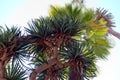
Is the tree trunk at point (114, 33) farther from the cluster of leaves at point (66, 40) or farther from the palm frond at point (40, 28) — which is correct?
the palm frond at point (40, 28)

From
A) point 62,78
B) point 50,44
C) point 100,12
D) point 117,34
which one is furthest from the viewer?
point 117,34

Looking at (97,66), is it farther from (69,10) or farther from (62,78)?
(69,10)

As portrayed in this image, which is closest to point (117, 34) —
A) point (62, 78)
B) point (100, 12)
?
point (100, 12)

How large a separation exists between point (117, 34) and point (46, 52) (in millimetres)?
8688

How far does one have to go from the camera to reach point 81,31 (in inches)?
311

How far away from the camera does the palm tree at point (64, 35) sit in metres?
7.81

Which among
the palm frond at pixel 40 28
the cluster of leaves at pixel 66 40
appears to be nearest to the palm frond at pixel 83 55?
the cluster of leaves at pixel 66 40

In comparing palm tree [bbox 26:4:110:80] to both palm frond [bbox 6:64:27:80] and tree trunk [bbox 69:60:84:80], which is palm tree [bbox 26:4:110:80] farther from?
palm frond [bbox 6:64:27:80]

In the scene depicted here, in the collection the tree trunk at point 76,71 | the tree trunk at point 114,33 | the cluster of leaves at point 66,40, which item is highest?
the cluster of leaves at point 66,40

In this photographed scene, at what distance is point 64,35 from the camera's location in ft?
25.7

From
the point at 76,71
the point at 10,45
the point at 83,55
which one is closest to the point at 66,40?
the point at 83,55

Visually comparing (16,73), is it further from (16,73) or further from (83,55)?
(83,55)

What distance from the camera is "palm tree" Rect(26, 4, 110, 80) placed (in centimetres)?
781

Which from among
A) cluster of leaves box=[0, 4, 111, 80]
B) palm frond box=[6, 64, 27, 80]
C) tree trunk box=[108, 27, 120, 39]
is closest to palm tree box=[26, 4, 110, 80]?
cluster of leaves box=[0, 4, 111, 80]
